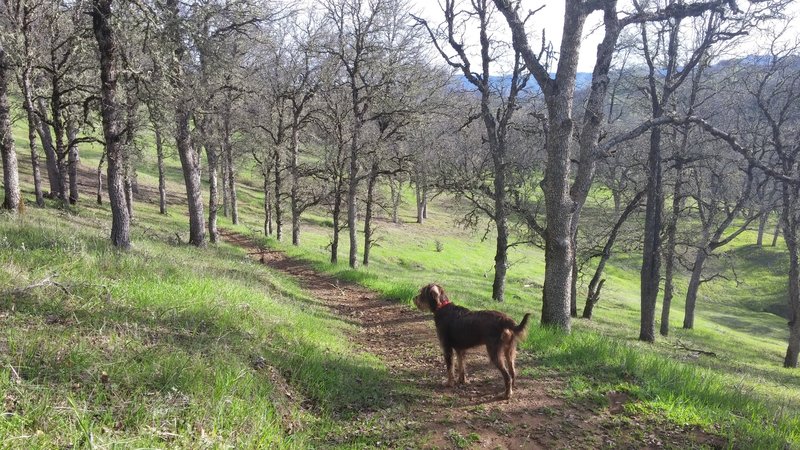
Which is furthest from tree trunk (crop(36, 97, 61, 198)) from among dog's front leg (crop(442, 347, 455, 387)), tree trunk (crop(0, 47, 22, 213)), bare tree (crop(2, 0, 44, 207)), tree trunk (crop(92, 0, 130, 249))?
dog's front leg (crop(442, 347, 455, 387))

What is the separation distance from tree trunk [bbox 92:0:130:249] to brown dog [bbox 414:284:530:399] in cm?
718

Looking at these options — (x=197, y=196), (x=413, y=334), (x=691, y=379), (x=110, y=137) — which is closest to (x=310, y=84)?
(x=197, y=196)

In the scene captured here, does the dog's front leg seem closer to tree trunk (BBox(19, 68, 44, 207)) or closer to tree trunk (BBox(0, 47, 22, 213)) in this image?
tree trunk (BBox(0, 47, 22, 213))

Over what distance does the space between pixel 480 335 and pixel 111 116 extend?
29.2 feet

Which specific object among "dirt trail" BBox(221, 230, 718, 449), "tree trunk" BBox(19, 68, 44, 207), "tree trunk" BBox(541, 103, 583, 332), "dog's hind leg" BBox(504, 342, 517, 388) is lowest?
"dirt trail" BBox(221, 230, 718, 449)

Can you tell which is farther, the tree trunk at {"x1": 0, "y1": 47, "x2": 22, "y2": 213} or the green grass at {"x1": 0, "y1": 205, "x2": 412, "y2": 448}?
the tree trunk at {"x1": 0, "y1": 47, "x2": 22, "y2": 213}

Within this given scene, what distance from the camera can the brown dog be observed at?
5.58m

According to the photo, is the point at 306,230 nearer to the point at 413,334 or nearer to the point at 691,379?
the point at 413,334

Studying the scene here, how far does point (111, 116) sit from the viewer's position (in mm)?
9672

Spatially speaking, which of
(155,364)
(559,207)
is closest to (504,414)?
(155,364)

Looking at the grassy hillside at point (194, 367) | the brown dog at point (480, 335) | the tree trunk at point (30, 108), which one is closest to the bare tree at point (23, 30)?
the tree trunk at point (30, 108)

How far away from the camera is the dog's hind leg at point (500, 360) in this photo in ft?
18.2

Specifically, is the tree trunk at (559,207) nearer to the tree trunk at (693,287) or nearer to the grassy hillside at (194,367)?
the grassy hillside at (194,367)

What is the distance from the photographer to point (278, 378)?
4969 millimetres
